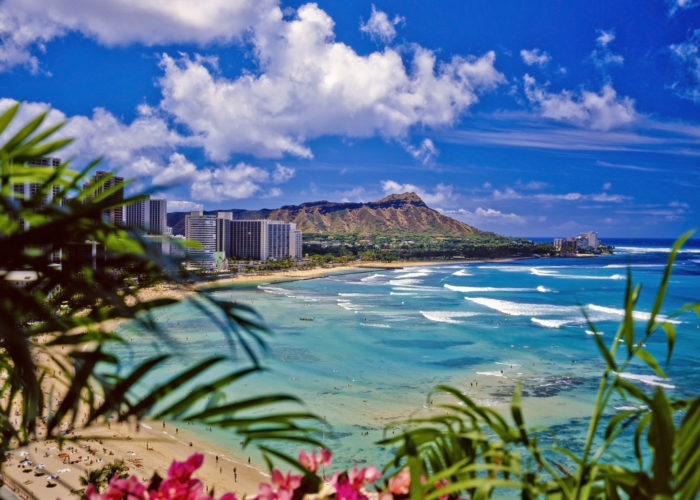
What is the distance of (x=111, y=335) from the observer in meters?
0.67

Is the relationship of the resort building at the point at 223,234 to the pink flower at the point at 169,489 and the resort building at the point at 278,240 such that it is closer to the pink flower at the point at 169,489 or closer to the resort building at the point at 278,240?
the resort building at the point at 278,240

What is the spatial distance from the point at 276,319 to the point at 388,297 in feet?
32.6

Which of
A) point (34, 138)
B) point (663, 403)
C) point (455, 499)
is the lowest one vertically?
point (455, 499)

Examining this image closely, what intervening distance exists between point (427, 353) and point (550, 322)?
8253 mm

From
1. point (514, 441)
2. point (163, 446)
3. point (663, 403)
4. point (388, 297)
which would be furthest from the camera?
point (388, 297)

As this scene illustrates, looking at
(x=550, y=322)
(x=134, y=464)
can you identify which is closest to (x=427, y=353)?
(x=550, y=322)

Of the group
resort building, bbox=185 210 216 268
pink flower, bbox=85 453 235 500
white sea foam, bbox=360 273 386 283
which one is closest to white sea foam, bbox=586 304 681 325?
white sea foam, bbox=360 273 386 283

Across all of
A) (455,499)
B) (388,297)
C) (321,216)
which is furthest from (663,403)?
(321,216)

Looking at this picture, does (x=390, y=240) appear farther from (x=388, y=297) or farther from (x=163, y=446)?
(x=163, y=446)

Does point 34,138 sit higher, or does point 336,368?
point 34,138

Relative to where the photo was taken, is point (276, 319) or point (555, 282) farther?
point (555, 282)

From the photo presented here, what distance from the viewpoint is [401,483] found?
0.72 metres

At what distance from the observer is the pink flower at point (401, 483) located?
0.72 m

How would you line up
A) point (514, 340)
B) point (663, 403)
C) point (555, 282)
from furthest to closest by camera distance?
point (555, 282) → point (514, 340) → point (663, 403)
